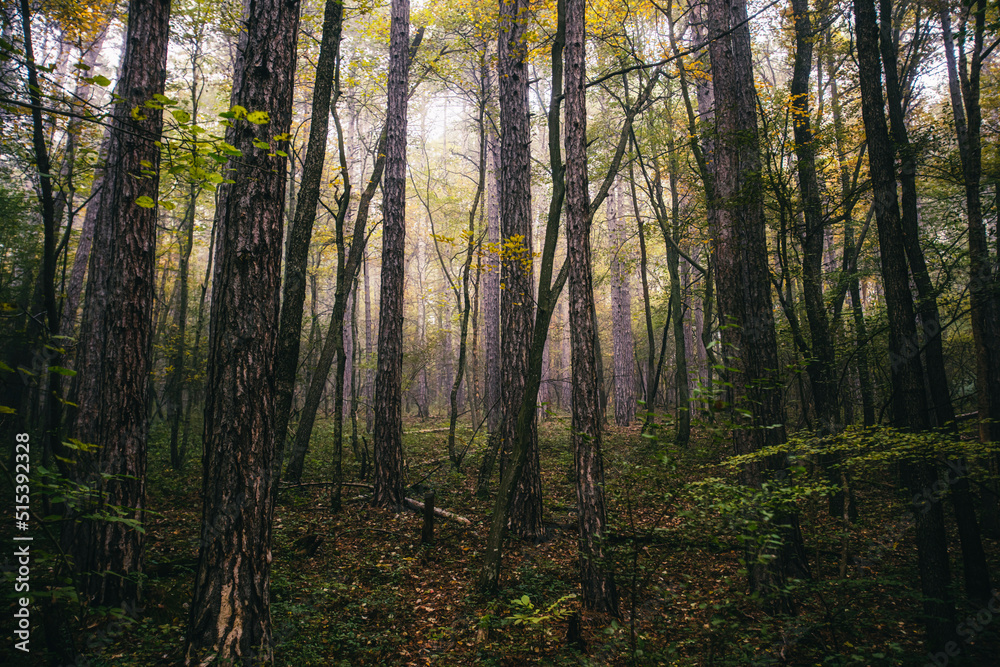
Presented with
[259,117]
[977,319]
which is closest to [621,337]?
[977,319]

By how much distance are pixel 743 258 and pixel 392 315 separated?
556 centimetres

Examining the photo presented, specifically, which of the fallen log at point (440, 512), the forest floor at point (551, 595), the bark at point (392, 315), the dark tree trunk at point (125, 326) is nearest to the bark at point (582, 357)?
the forest floor at point (551, 595)

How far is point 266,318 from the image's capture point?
3.72m

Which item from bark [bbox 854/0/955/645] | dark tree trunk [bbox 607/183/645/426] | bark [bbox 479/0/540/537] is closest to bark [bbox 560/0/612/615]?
bark [bbox 479/0/540/537]

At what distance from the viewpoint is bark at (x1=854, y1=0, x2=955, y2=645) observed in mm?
4539

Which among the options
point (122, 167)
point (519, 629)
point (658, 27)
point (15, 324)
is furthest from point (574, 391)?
point (658, 27)

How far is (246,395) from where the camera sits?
359 cm

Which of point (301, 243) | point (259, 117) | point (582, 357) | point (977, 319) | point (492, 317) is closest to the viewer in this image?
point (259, 117)

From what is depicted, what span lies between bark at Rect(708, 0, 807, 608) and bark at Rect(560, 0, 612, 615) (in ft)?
6.05

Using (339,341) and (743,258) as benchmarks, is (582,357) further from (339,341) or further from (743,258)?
(339,341)

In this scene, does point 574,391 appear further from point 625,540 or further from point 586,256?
point 625,540

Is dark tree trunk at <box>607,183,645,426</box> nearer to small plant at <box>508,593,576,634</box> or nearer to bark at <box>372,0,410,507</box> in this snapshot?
bark at <box>372,0,410,507</box>

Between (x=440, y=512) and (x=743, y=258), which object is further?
(x=440, y=512)

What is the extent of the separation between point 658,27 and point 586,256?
554 inches
